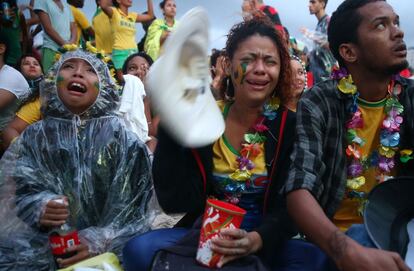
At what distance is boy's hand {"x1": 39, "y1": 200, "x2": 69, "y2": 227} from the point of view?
102 inches

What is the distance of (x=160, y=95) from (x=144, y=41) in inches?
230

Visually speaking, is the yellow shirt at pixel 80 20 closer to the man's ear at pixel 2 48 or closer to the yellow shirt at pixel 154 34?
the yellow shirt at pixel 154 34

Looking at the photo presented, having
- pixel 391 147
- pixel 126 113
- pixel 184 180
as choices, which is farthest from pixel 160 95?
pixel 126 113

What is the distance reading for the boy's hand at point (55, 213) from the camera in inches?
102

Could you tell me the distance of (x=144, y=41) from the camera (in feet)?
24.9

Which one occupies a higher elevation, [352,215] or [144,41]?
[144,41]

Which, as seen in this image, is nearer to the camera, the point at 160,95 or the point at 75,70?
the point at 160,95

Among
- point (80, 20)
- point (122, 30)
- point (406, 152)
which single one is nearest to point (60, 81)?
A: point (406, 152)

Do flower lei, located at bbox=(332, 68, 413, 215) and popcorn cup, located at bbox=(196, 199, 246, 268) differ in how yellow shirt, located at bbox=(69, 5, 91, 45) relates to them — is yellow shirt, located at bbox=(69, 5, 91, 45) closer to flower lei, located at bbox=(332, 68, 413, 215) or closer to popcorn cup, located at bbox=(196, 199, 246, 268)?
flower lei, located at bbox=(332, 68, 413, 215)

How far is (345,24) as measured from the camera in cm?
241

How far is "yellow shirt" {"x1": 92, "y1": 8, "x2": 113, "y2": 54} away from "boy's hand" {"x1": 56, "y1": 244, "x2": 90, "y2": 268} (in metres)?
4.45

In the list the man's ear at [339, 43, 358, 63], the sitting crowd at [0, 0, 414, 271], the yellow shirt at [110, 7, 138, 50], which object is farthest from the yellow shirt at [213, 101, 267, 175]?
the yellow shirt at [110, 7, 138, 50]

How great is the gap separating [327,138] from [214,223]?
2.23 ft

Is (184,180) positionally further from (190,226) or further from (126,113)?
(126,113)
